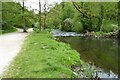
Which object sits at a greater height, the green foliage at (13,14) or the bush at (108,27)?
the green foliage at (13,14)

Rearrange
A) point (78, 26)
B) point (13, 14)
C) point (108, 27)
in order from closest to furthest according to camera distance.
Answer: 1. point (13, 14)
2. point (108, 27)
3. point (78, 26)

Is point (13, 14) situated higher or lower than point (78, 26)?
higher

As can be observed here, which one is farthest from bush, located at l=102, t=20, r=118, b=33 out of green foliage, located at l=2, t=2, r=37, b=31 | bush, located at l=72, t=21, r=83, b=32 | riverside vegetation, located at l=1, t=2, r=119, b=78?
green foliage, located at l=2, t=2, r=37, b=31

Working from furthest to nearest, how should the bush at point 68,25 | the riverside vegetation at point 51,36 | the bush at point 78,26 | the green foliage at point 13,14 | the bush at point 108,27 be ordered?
the bush at point 68,25, the bush at point 78,26, the bush at point 108,27, the green foliage at point 13,14, the riverside vegetation at point 51,36

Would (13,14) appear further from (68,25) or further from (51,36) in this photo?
(68,25)

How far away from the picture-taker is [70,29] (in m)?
57.8

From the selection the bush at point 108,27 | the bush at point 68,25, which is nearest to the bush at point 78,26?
the bush at point 68,25

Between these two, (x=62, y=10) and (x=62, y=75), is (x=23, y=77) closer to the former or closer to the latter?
(x=62, y=75)

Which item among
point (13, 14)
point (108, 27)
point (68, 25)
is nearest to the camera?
point (13, 14)

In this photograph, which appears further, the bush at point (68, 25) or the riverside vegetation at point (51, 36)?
the bush at point (68, 25)

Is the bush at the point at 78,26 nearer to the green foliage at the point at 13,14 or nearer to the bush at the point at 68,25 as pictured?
the bush at the point at 68,25

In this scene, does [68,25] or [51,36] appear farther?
[68,25]

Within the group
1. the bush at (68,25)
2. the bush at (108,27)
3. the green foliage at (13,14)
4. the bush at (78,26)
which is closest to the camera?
the green foliage at (13,14)

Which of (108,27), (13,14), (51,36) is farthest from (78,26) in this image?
(51,36)
